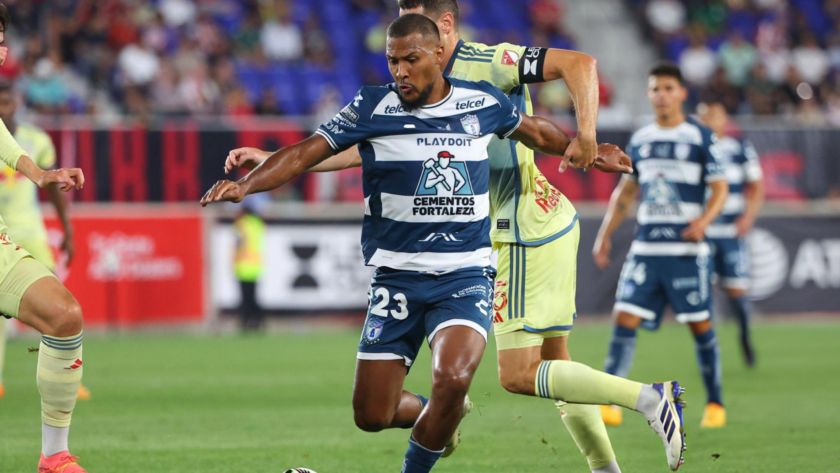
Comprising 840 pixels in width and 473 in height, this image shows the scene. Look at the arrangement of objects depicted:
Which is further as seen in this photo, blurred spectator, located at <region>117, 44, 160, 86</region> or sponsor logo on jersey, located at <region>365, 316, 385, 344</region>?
blurred spectator, located at <region>117, 44, 160, 86</region>

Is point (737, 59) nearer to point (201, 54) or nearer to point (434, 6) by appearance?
point (201, 54)

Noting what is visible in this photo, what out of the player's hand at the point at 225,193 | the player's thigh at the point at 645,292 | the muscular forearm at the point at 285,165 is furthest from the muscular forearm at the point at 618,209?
the player's hand at the point at 225,193

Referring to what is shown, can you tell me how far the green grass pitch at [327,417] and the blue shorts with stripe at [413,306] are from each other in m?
1.29

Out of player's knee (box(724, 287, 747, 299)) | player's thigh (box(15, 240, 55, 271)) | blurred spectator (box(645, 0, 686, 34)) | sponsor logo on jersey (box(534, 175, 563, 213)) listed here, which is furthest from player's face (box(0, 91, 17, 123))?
blurred spectator (box(645, 0, 686, 34))

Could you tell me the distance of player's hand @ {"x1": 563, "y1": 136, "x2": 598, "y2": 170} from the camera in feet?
16.7

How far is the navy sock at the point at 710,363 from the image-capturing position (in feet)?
25.8

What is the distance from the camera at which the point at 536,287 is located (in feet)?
18.5

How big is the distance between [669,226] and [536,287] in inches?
113

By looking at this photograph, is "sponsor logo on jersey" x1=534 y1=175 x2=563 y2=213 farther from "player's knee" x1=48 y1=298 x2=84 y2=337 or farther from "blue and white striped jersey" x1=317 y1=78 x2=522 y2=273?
"player's knee" x1=48 y1=298 x2=84 y2=337

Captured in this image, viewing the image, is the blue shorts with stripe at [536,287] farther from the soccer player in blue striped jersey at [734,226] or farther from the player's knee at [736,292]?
the player's knee at [736,292]

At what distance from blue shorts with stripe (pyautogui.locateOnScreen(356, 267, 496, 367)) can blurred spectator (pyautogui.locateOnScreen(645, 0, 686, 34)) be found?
18.5m

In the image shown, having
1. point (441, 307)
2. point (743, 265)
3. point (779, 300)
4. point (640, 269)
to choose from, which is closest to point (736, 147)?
point (743, 265)

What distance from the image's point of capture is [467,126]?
505cm

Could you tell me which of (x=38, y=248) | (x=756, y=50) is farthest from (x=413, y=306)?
(x=756, y=50)
